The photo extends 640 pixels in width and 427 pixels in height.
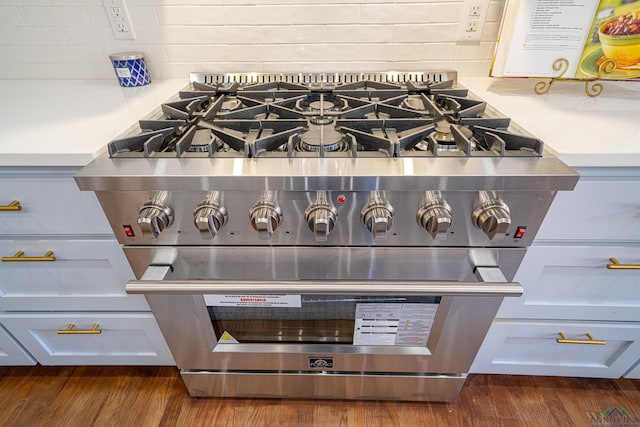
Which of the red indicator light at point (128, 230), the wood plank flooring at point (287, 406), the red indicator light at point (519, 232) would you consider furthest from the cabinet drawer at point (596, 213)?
the red indicator light at point (128, 230)

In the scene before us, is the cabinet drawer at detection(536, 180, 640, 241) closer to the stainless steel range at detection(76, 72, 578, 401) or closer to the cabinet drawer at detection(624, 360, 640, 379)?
the stainless steel range at detection(76, 72, 578, 401)

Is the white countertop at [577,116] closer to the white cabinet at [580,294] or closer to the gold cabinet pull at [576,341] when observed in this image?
the white cabinet at [580,294]

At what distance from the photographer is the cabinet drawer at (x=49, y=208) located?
69 cm

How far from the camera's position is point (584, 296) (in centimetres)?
84

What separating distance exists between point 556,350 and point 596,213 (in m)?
0.53

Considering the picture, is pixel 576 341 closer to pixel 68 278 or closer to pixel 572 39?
pixel 572 39

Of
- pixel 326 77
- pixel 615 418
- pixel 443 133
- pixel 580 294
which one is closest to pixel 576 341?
pixel 580 294

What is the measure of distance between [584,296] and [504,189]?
1.74 ft

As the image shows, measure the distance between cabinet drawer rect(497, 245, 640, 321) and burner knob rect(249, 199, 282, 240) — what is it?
0.60m

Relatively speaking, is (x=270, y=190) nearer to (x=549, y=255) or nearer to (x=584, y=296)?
(x=549, y=255)

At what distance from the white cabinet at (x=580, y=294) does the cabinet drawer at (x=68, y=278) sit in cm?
103

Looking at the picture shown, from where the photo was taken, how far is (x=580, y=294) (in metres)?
0.83

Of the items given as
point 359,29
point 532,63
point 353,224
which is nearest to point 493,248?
point 353,224

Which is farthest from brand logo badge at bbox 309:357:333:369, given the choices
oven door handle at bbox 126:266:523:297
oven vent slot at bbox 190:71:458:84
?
oven vent slot at bbox 190:71:458:84
